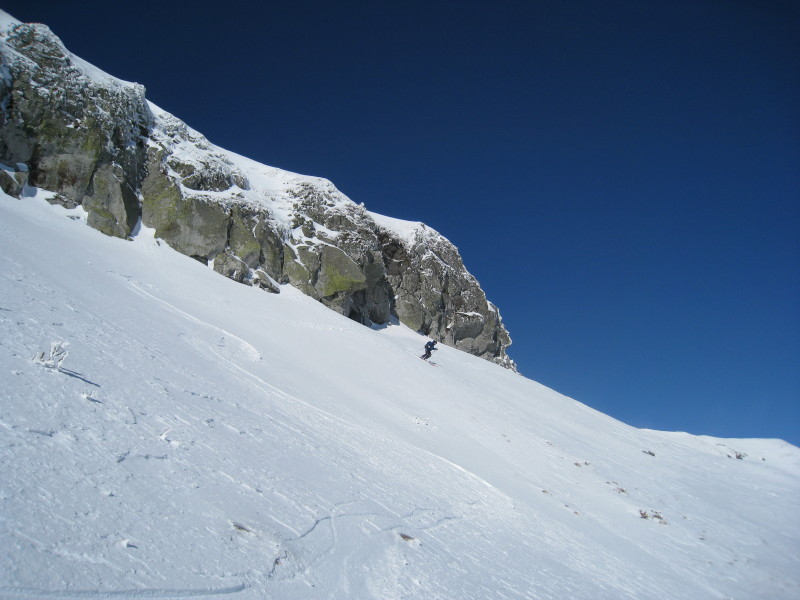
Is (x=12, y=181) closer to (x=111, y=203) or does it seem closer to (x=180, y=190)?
(x=111, y=203)

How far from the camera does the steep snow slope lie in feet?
10.5

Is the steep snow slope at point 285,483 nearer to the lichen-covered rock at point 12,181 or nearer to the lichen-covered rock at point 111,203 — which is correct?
the lichen-covered rock at point 12,181

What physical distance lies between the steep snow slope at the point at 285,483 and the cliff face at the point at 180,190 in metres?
10.2

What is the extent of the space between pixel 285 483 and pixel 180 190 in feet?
93.1

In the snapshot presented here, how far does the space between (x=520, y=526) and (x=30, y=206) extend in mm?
25730

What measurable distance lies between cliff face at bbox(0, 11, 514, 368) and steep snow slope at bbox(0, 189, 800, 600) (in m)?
10.2

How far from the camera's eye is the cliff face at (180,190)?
79.0ft

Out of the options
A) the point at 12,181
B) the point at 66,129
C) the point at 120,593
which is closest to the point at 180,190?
the point at 66,129

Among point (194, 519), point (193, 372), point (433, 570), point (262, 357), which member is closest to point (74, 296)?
point (193, 372)

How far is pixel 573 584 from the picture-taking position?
5.75 metres

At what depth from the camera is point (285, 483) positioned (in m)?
5.09

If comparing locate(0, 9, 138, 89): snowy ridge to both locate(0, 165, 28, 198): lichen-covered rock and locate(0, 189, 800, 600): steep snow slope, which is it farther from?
locate(0, 189, 800, 600): steep snow slope

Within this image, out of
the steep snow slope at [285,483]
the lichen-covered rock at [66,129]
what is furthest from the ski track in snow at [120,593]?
the lichen-covered rock at [66,129]

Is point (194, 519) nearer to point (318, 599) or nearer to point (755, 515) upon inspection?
point (318, 599)
